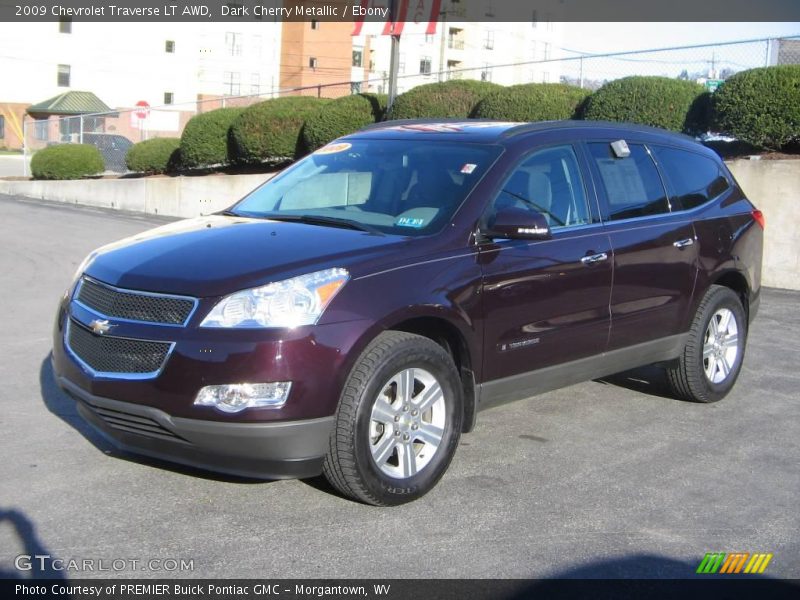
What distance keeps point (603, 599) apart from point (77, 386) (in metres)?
2.66

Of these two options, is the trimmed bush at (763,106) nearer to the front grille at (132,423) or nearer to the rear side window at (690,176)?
the rear side window at (690,176)

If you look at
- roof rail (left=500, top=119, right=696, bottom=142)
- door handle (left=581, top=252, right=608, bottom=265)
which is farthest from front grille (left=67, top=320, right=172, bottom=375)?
door handle (left=581, top=252, right=608, bottom=265)

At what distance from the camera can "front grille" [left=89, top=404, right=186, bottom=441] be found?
437 cm

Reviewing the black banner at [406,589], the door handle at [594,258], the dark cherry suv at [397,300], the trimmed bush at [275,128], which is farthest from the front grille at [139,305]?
the trimmed bush at [275,128]

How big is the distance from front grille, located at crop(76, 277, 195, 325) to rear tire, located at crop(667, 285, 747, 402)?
3.78 meters

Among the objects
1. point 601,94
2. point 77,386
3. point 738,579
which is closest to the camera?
point 738,579

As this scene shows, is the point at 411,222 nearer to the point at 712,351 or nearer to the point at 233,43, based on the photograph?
the point at 712,351

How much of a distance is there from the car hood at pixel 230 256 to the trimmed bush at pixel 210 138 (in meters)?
17.0

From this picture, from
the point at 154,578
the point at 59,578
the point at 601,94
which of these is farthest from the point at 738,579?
the point at 601,94

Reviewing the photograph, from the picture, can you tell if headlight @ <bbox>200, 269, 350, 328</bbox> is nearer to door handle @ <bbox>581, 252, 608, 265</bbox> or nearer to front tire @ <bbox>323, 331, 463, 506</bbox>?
front tire @ <bbox>323, 331, 463, 506</bbox>

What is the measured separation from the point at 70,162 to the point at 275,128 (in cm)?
1041

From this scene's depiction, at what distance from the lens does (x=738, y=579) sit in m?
4.07

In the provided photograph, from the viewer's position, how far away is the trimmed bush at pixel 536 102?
1475cm

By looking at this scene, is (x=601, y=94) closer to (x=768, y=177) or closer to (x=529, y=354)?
(x=768, y=177)
